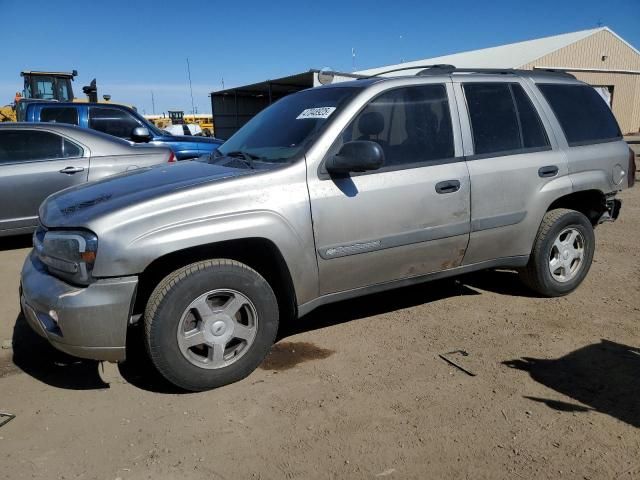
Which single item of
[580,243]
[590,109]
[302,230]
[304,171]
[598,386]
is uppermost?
[590,109]

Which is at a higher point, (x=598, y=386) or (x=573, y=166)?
(x=573, y=166)

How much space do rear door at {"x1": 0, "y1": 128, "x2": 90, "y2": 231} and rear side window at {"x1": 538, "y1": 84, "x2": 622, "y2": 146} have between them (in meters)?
5.06

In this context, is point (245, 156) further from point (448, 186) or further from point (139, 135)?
point (139, 135)

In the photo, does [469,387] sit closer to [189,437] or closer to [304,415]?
[304,415]

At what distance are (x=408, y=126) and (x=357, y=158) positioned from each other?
708mm

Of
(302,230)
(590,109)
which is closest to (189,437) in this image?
(302,230)

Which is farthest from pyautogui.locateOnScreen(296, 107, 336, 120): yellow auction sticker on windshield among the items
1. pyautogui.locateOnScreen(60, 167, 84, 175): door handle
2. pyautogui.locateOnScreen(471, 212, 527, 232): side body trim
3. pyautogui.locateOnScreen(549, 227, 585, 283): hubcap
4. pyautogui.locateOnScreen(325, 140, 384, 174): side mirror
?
pyautogui.locateOnScreen(60, 167, 84, 175): door handle

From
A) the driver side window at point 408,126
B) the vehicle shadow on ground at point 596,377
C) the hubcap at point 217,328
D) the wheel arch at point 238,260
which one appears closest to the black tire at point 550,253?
the vehicle shadow on ground at point 596,377

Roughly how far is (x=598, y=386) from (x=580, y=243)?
1.85 m

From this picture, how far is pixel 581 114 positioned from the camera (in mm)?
4508

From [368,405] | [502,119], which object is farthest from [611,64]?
[368,405]

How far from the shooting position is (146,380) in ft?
10.7

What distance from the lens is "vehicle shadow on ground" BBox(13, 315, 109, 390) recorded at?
3.23 metres

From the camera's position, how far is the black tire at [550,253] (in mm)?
4250
